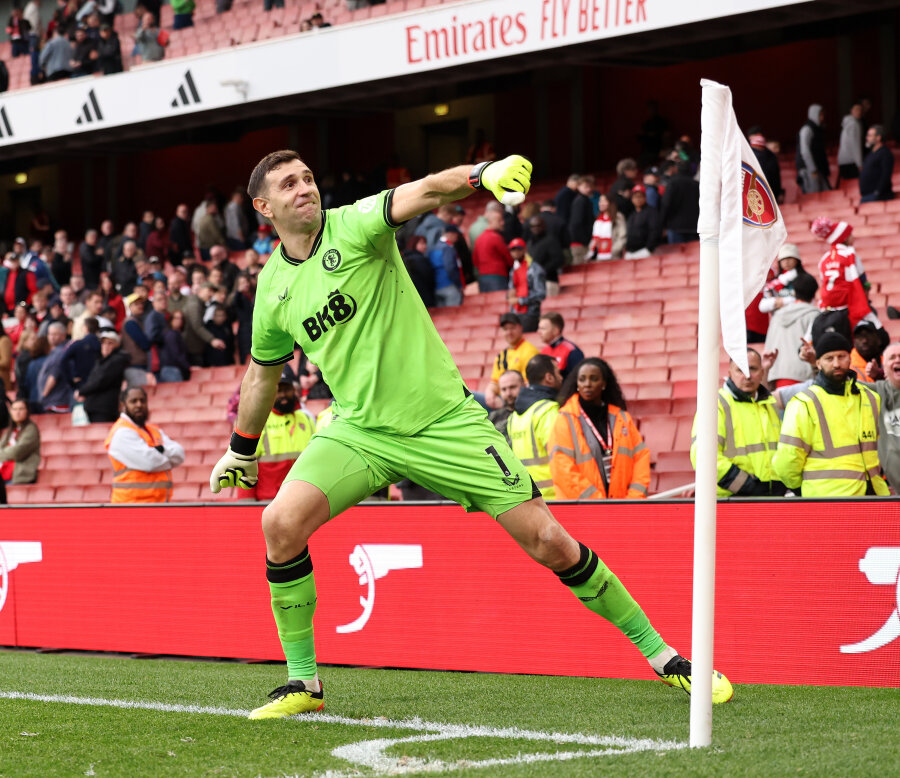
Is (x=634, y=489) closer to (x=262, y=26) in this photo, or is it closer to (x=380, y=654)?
(x=380, y=654)

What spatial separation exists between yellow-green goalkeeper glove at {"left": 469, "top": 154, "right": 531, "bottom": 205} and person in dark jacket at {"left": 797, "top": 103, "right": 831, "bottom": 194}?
541 inches

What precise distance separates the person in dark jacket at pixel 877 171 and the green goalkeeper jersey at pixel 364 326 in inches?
448

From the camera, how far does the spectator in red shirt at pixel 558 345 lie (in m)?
11.2

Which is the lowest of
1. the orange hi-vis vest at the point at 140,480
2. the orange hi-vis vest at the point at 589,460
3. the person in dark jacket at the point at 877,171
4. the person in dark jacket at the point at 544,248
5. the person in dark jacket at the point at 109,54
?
the orange hi-vis vest at the point at 140,480

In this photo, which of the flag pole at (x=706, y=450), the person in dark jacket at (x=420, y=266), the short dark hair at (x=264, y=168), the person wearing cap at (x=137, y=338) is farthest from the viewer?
the person wearing cap at (x=137, y=338)

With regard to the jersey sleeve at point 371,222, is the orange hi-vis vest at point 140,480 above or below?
below

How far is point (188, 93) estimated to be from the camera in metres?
23.7

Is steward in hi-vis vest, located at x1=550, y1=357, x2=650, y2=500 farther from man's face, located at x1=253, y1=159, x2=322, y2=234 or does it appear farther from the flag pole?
the flag pole

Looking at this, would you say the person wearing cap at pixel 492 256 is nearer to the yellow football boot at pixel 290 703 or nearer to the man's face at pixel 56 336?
the man's face at pixel 56 336

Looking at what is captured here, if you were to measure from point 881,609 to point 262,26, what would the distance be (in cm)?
1990

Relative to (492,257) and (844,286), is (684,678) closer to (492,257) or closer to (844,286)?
(844,286)

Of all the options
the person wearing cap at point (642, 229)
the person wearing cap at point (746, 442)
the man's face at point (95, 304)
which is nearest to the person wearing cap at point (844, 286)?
the person wearing cap at point (746, 442)

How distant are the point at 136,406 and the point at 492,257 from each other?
6.45 metres

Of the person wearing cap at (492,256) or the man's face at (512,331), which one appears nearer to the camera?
the man's face at (512,331)
